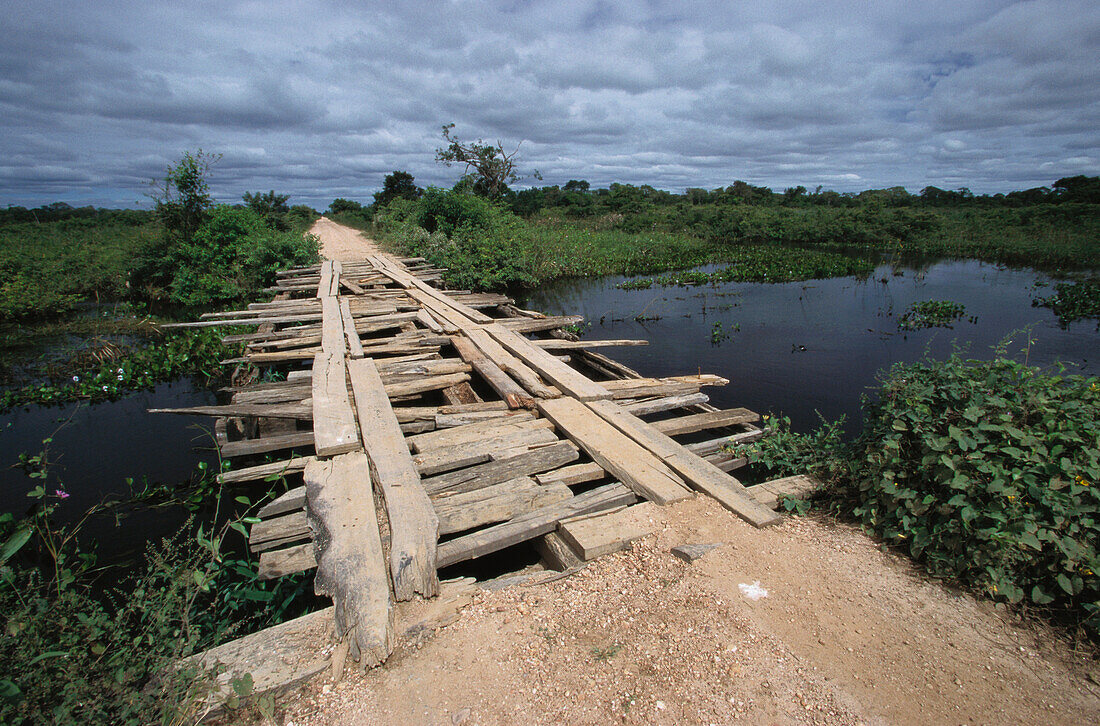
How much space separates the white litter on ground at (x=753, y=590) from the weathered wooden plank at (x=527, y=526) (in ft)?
2.98

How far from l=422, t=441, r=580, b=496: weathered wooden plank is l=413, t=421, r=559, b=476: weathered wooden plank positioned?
0.06 metres

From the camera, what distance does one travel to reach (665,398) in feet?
16.6

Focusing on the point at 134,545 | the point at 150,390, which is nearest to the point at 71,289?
the point at 150,390

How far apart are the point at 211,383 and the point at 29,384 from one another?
250cm

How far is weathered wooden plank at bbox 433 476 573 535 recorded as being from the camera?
10.1 feet

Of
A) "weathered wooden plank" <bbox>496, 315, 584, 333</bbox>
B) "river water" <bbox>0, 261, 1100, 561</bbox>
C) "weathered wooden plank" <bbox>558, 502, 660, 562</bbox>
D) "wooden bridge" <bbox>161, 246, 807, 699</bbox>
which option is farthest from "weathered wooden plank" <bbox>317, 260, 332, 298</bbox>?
"weathered wooden plank" <bbox>558, 502, 660, 562</bbox>

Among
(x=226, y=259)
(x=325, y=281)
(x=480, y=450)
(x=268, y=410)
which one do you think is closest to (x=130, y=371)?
(x=325, y=281)

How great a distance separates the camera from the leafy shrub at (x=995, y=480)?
94.7 inches

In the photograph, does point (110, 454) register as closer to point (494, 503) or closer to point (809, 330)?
point (494, 503)

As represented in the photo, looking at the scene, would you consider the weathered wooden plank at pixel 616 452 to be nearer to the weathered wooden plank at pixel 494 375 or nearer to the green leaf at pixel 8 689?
the weathered wooden plank at pixel 494 375

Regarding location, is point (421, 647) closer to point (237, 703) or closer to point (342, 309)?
point (237, 703)

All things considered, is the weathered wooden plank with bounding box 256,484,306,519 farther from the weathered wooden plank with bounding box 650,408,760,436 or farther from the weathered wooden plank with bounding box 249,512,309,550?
the weathered wooden plank with bounding box 650,408,760,436

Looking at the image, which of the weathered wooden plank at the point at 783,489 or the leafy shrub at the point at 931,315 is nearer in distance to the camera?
the weathered wooden plank at the point at 783,489

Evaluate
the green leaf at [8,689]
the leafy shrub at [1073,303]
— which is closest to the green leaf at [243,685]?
the green leaf at [8,689]
